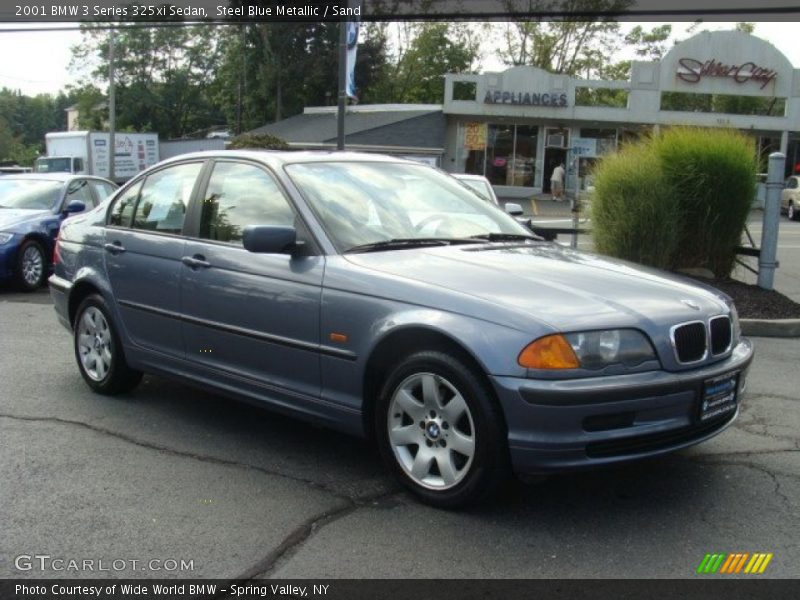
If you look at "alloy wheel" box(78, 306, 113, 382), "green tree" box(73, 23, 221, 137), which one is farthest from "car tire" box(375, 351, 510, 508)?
"green tree" box(73, 23, 221, 137)

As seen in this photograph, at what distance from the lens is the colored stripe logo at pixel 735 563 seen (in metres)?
3.35

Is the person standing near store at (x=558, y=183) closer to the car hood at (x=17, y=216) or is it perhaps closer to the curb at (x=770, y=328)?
the car hood at (x=17, y=216)

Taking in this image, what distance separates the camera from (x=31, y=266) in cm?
1122

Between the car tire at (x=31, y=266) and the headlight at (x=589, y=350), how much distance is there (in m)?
9.23

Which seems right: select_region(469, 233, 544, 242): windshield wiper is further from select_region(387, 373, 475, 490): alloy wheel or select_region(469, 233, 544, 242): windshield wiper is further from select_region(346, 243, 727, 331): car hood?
select_region(387, 373, 475, 490): alloy wheel

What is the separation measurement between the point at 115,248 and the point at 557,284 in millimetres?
3104

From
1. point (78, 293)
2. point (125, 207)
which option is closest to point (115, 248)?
point (125, 207)

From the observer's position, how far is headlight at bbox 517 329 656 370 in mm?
3529

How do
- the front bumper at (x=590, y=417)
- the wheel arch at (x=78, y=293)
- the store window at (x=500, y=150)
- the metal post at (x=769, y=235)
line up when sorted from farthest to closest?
the store window at (x=500, y=150)
the metal post at (x=769, y=235)
the wheel arch at (x=78, y=293)
the front bumper at (x=590, y=417)

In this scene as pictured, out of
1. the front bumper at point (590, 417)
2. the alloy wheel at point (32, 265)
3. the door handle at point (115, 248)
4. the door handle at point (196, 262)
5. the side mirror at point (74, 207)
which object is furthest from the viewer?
the side mirror at point (74, 207)

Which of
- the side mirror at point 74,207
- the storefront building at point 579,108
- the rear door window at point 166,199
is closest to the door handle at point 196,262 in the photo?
the rear door window at point 166,199

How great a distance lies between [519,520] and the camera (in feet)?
12.5

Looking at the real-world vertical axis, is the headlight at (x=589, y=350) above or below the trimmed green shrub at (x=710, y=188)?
below

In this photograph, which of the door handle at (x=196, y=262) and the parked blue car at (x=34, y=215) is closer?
the door handle at (x=196, y=262)
